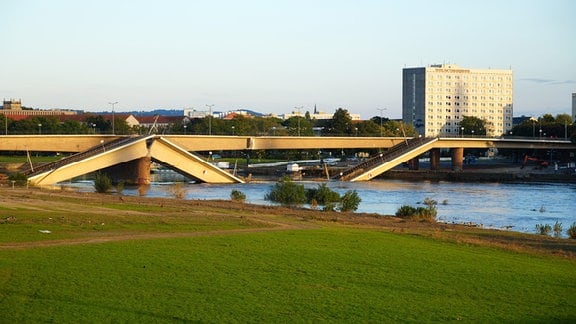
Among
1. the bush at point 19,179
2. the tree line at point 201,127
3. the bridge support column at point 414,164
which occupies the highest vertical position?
the tree line at point 201,127

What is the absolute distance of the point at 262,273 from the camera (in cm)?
2270

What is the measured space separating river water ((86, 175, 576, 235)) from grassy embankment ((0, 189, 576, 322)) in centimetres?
1995

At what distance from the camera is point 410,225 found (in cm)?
4234

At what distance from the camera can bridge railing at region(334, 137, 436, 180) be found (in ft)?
359

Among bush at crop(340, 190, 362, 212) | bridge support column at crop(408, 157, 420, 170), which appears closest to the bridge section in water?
bridge support column at crop(408, 157, 420, 170)

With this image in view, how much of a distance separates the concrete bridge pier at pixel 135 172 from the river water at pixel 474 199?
5.28 metres

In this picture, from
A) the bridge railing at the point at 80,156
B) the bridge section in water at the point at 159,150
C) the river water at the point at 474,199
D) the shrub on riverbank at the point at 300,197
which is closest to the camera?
the river water at the point at 474,199

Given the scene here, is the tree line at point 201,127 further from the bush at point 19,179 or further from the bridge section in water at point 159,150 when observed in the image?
the bush at point 19,179

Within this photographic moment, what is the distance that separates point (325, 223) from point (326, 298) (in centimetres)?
1946

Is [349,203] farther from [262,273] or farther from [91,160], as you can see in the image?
[262,273]

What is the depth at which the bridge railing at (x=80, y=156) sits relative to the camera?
77562mm

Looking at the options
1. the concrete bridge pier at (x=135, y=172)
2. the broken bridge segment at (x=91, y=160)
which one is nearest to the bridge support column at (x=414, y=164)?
the concrete bridge pier at (x=135, y=172)

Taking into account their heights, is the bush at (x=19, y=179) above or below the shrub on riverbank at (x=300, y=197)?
above

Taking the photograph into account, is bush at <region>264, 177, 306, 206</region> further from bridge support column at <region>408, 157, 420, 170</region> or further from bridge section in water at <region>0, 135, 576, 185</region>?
bridge support column at <region>408, 157, 420, 170</region>
